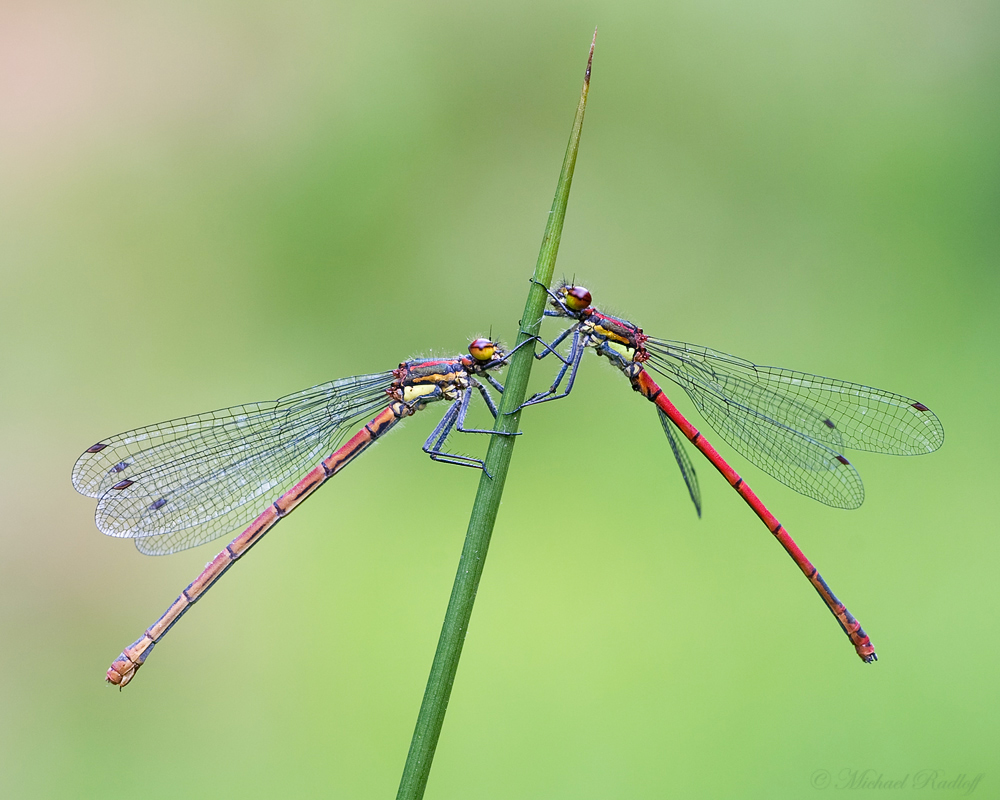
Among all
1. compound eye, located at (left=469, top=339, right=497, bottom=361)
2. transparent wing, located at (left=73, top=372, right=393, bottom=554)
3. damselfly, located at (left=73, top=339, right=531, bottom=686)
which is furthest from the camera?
transparent wing, located at (left=73, top=372, right=393, bottom=554)

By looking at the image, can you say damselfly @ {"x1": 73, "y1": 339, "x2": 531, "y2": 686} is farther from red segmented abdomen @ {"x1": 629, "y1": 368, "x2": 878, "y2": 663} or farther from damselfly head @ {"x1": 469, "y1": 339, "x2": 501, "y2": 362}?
red segmented abdomen @ {"x1": 629, "y1": 368, "x2": 878, "y2": 663}

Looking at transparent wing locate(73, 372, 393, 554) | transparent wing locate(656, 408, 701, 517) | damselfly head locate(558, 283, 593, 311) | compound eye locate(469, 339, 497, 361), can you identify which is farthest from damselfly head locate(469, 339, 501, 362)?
transparent wing locate(656, 408, 701, 517)

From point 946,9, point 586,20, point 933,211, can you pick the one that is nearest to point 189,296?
point 586,20

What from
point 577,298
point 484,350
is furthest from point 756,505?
point 484,350

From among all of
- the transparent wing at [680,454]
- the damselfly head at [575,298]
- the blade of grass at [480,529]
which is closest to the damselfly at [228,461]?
the damselfly head at [575,298]

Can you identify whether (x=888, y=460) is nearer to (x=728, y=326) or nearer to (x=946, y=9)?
(x=728, y=326)

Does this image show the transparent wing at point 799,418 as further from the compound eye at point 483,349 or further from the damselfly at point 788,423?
the compound eye at point 483,349
